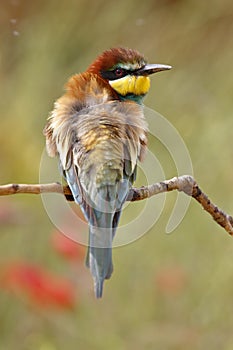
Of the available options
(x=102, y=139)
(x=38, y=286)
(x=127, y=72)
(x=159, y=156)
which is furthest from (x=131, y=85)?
(x=159, y=156)

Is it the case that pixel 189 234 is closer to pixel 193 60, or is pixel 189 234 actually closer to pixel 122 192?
pixel 193 60

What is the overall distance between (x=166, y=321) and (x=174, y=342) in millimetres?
151

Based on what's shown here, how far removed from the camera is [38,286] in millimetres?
2355

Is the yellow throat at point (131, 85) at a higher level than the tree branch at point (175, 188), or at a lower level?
higher

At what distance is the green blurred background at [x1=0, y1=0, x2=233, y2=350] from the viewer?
275 centimetres

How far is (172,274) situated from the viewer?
2.72 m

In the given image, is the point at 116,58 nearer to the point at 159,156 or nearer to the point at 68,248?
the point at 68,248

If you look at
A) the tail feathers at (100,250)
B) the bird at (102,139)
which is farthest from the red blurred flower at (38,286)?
the tail feathers at (100,250)

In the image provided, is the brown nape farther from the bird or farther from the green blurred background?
the green blurred background

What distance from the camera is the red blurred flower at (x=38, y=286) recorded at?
2.36 meters

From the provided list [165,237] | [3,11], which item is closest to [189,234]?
[165,237]

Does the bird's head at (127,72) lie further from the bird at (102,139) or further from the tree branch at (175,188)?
the tree branch at (175,188)

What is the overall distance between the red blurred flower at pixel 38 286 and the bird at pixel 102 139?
1058 mm

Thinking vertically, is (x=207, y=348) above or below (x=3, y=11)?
below
